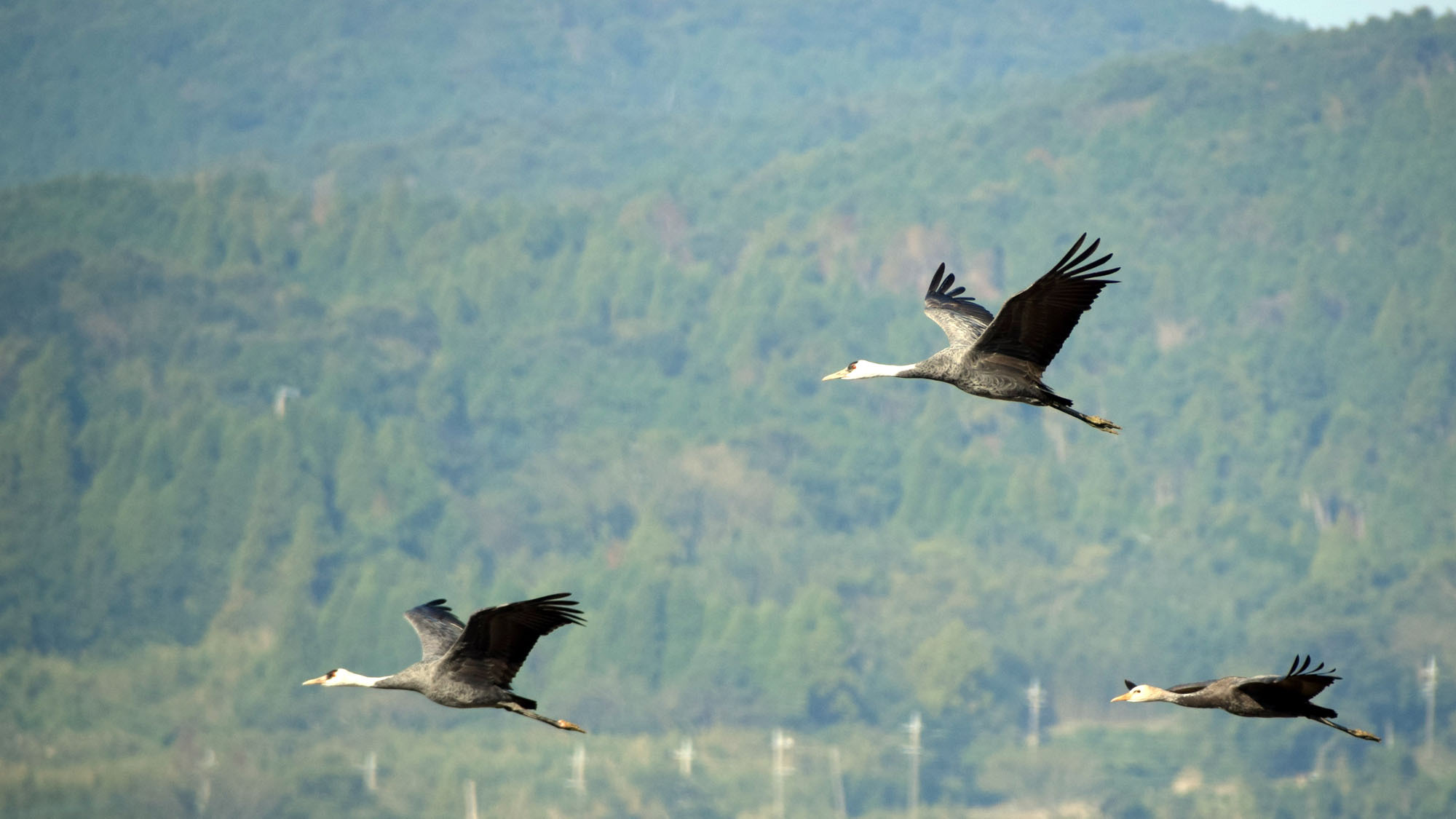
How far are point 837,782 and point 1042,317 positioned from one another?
406 feet

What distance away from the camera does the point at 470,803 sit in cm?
13725

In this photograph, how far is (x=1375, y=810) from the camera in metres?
146

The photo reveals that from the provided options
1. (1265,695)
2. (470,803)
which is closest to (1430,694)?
(470,803)

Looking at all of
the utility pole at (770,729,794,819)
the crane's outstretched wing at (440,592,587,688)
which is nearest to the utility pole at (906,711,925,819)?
the utility pole at (770,729,794,819)

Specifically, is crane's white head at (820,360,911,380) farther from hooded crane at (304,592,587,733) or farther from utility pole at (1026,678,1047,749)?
utility pole at (1026,678,1047,749)

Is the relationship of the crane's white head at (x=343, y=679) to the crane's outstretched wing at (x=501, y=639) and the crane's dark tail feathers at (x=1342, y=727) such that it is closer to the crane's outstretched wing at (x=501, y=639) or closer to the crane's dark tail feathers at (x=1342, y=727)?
the crane's outstretched wing at (x=501, y=639)

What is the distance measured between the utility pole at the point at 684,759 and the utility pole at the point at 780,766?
17.0 feet

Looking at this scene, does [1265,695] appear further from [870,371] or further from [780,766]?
[780,766]

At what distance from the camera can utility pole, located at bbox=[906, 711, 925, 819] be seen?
15112 cm

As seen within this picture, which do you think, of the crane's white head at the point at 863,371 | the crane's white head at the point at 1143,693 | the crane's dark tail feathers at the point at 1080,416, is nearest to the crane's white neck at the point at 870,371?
the crane's white head at the point at 863,371

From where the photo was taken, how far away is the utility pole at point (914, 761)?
496 feet

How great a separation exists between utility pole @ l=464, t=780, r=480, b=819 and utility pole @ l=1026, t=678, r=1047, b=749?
39816 millimetres

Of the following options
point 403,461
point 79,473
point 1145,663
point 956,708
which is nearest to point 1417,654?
point 1145,663

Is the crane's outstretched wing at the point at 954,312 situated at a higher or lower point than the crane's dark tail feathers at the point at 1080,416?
higher
